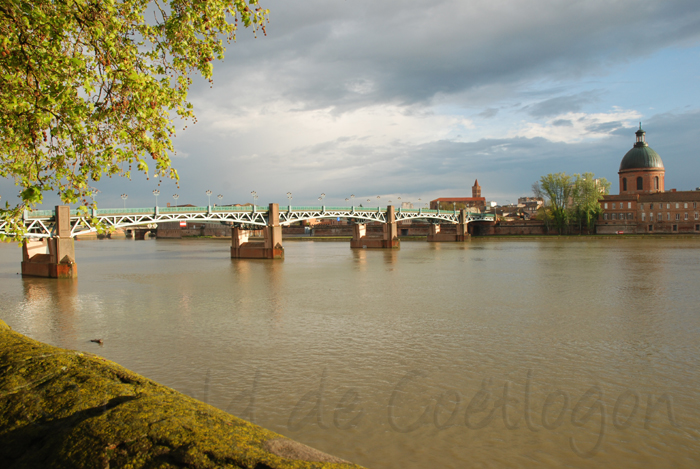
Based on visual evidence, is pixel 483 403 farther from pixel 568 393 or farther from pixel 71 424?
pixel 71 424

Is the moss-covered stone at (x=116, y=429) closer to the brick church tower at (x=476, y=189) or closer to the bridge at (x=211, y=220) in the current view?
the bridge at (x=211, y=220)

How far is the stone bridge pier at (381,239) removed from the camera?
7406 cm

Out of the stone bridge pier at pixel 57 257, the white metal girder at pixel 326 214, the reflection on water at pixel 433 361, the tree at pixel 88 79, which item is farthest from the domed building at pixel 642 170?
the tree at pixel 88 79

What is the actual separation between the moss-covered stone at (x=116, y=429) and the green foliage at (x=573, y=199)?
90.3m

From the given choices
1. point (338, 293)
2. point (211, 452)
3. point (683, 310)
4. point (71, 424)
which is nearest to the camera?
point (211, 452)

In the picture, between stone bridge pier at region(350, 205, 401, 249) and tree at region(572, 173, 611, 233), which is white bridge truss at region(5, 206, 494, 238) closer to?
stone bridge pier at region(350, 205, 401, 249)

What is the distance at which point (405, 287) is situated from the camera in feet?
85.4

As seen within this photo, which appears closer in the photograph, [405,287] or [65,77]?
[65,77]

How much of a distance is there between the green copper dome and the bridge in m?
30.9

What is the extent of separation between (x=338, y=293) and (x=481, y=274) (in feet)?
40.2

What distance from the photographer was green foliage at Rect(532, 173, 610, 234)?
84.2 metres

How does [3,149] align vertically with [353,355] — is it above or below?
above

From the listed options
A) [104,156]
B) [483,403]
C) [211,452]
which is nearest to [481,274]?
[483,403]

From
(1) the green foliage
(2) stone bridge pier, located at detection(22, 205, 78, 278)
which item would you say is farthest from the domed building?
(2) stone bridge pier, located at detection(22, 205, 78, 278)
